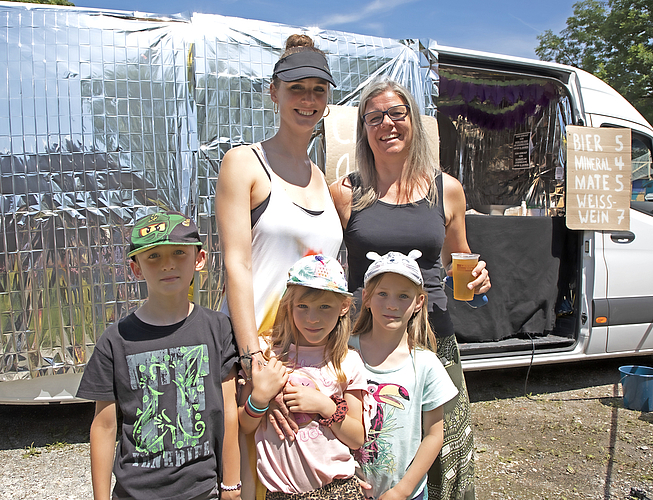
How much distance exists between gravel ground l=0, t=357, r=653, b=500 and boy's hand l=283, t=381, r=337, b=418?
74.5 inches

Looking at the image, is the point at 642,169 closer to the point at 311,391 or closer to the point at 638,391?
the point at 638,391

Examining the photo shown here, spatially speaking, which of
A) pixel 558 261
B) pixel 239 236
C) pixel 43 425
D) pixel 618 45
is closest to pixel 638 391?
pixel 558 261

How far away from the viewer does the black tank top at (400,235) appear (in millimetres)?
1841

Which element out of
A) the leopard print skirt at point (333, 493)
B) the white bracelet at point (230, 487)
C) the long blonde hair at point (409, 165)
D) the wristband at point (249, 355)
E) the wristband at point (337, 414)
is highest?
the long blonde hair at point (409, 165)

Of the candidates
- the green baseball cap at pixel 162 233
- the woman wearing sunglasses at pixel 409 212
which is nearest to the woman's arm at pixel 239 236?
the green baseball cap at pixel 162 233

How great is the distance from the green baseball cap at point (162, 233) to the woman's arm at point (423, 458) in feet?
3.32

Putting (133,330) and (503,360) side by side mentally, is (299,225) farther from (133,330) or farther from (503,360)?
(503,360)

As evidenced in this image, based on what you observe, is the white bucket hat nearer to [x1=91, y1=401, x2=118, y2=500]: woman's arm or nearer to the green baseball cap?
the green baseball cap

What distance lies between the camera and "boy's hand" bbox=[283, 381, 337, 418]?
1.37 meters

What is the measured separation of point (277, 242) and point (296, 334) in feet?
1.02

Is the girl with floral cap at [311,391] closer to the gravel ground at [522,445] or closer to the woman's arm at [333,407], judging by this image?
the woman's arm at [333,407]

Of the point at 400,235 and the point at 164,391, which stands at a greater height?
the point at 400,235

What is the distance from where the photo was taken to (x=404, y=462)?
63.3 inches

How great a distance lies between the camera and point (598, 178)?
3957 mm
